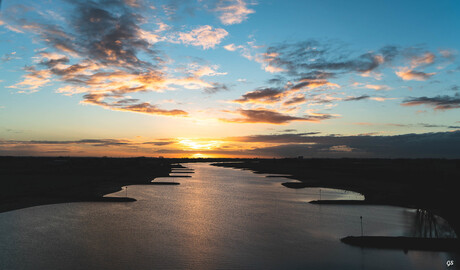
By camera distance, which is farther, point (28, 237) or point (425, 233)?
point (425, 233)

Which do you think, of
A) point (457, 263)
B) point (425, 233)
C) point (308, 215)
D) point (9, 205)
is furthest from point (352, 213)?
point (9, 205)

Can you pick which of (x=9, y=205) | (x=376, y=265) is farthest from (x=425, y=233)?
(x=9, y=205)

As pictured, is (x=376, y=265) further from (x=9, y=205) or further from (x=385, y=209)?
(x=9, y=205)

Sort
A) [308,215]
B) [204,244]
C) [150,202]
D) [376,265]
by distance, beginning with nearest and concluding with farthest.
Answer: [376,265] < [204,244] < [308,215] < [150,202]

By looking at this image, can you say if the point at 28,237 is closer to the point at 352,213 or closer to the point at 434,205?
the point at 352,213

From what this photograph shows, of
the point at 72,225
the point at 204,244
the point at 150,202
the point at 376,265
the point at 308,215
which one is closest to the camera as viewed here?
the point at 376,265

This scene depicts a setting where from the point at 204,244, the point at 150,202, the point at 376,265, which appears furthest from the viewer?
the point at 150,202
